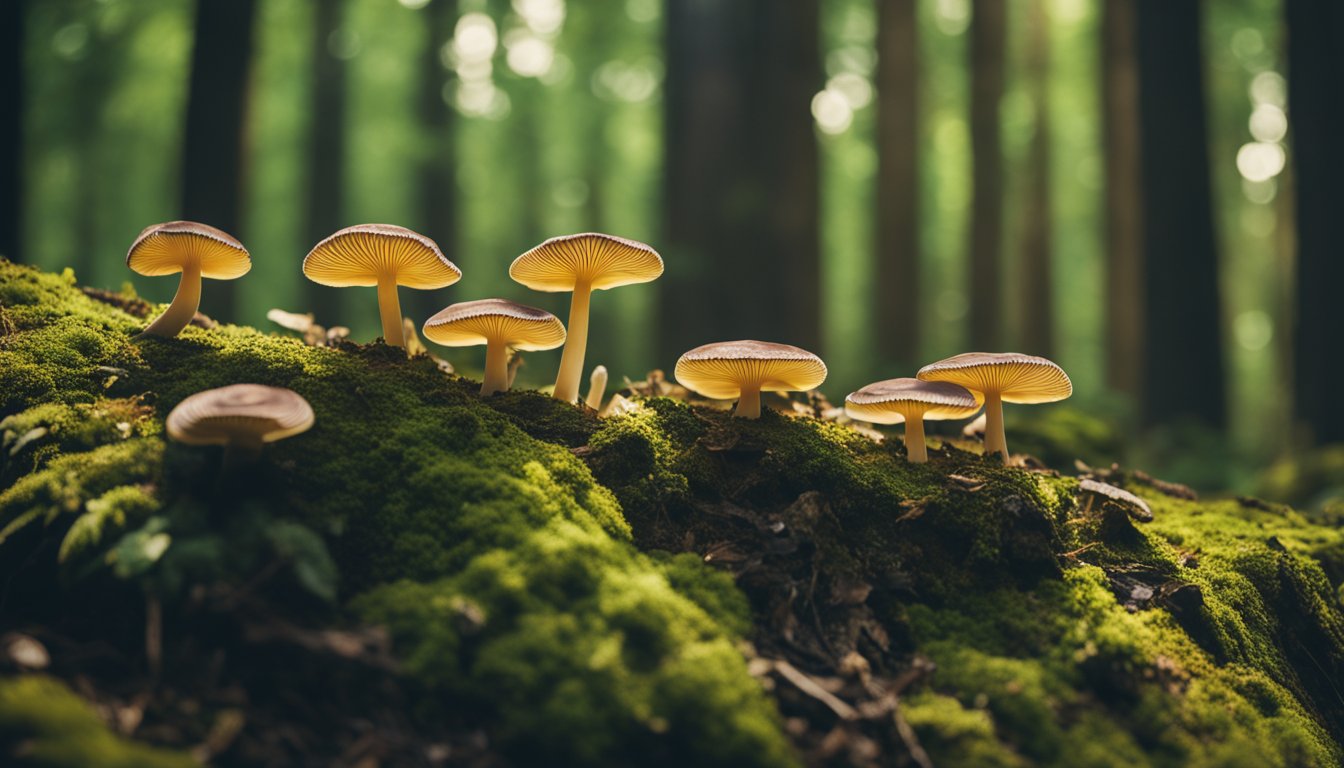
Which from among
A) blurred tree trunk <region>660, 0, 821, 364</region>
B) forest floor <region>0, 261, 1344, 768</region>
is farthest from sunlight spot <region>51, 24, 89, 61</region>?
forest floor <region>0, 261, 1344, 768</region>

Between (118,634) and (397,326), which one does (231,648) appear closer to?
(118,634)

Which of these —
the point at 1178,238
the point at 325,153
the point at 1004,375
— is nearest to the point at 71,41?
the point at 325,153

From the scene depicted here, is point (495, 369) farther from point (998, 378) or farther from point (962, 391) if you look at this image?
point (998, 378)

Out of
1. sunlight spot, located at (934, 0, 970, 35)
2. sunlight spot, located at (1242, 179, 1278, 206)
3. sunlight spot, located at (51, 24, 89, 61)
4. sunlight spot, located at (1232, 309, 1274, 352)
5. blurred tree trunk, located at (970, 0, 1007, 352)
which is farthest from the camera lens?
sunlight spot, located at (1232, 309, 1274, 352)

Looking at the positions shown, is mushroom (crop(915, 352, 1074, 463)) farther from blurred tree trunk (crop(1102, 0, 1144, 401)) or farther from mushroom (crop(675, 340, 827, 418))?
blurred tree trunk (crop(1102, 0, 1144, 401))

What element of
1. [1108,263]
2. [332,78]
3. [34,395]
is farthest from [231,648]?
[1108,263]

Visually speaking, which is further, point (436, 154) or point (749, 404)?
point (436, 154)
